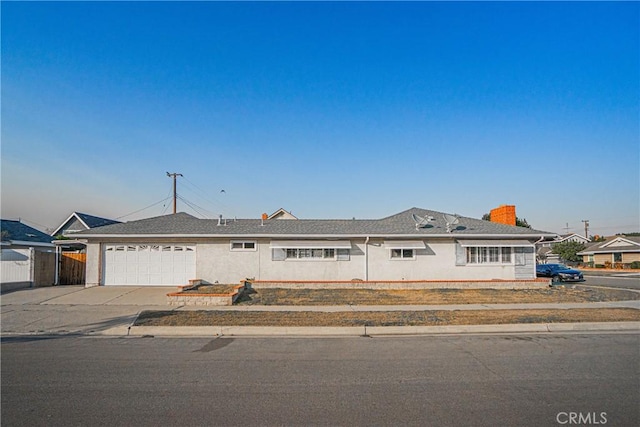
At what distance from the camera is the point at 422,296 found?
54.6 feet

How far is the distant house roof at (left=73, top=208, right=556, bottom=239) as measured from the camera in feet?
64.4

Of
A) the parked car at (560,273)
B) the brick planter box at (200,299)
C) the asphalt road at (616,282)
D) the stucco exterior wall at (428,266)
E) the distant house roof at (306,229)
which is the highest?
the distant house roof at (306,229)

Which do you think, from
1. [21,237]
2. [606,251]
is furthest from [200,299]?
[606,251]

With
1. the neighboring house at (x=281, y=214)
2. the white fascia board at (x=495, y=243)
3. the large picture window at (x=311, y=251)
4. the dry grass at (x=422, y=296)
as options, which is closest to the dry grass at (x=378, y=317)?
the dry grass at (x=422, y=296)

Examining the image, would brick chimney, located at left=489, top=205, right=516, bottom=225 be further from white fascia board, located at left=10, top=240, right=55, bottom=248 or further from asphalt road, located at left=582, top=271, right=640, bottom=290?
white fascia board, located at left=10, top=240, right=55, bottom=248

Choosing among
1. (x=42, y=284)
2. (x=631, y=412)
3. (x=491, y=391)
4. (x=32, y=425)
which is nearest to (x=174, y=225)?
(x=42, y=284)

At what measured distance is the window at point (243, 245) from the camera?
65.3 ft

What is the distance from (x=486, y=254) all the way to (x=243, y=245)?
1233 centimetres

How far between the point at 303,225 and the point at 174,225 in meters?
6.91

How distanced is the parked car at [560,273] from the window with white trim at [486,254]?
1258 centimetres

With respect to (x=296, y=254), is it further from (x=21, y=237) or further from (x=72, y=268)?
(x=21, y=237)

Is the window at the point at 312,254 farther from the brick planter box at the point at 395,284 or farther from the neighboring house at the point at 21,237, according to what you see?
the neighboring house at the point at 21,237

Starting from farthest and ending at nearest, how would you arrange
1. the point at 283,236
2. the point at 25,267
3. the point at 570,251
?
1. the point at 570,251
2. the point at 283,236
3. the point at 25,267

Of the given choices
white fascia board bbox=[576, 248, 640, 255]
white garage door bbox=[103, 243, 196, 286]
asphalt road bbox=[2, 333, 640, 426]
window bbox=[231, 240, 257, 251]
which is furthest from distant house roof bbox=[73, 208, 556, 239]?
white fascia board bbox=[576, 248, 640, 255]
